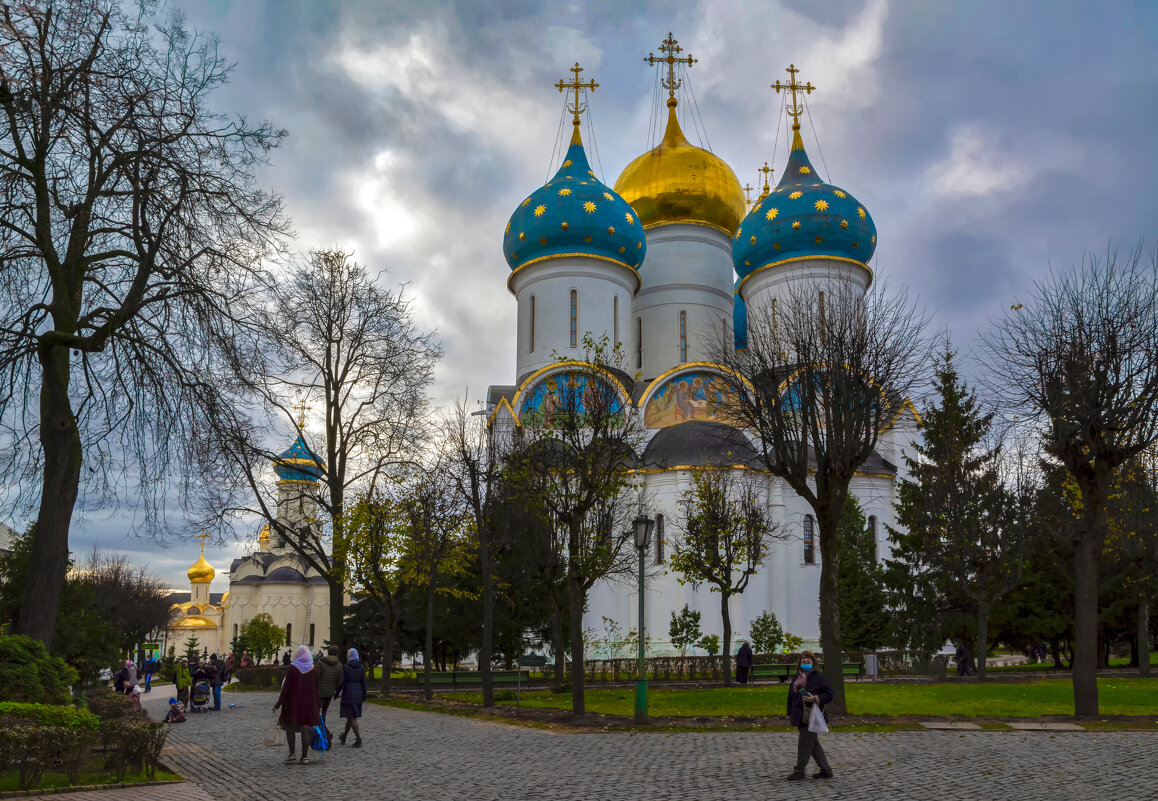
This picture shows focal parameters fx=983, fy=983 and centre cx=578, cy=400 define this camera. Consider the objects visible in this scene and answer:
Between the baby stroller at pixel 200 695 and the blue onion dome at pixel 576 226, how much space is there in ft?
73.1

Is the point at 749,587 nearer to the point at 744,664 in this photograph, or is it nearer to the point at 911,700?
the point at 744,664

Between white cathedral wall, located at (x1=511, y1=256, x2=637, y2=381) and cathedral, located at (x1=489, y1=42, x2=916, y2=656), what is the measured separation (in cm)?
6

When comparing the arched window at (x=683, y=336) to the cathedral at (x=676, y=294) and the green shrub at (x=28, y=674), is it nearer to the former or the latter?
the cathedral at (x=676, y=294)

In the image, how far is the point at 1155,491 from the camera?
2664 centimetres

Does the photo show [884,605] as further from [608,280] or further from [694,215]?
[694,215]

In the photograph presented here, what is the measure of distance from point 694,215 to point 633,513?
17601 millimetres

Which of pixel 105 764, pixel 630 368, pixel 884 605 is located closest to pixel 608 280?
pixel 630 368

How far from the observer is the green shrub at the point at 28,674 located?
1024 cm

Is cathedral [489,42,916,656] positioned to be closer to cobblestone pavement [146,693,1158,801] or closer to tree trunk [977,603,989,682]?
tree trunk [977,603,989,682]

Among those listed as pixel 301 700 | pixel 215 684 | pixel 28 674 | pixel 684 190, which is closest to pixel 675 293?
pixel 684 190

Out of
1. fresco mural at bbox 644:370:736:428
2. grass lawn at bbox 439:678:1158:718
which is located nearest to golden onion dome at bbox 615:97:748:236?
fresco mural at bbox 644:370:736:428

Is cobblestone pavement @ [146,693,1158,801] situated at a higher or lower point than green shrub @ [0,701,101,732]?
lower

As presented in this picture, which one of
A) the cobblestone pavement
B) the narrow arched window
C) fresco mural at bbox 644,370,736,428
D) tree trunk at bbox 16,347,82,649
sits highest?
the narrow arched window

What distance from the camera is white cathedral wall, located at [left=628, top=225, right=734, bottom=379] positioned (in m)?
42.9
